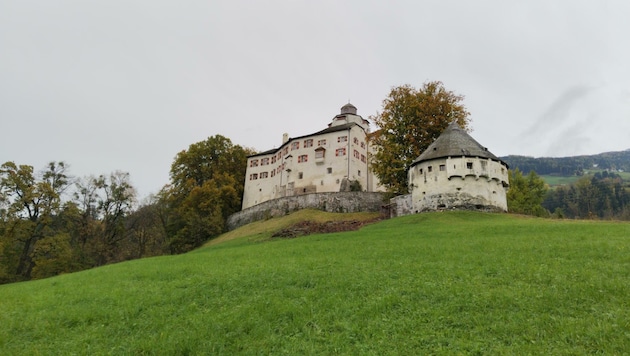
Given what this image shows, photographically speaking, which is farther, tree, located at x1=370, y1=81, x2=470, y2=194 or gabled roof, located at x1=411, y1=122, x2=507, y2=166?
tree, located at x1=370, y1=81, x2=470, y2=194

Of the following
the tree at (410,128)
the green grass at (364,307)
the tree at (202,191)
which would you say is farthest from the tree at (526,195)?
the green grass at (364,307)

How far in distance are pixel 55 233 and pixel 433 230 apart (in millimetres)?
38569

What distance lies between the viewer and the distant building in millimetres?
33406

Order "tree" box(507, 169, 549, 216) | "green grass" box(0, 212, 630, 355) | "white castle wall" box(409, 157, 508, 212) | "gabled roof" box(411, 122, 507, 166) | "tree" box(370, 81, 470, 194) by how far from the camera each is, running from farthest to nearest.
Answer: "tree" box(507, 169, 549, 216) < "tree" box(370, 81, 470, 194) < "gabled roof" box(411, 122, 507, 166) < "white castle wall" box(409, 157, 508, 212) < "green grass" box(0, 212, 630, 355)

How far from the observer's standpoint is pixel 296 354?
765 cm

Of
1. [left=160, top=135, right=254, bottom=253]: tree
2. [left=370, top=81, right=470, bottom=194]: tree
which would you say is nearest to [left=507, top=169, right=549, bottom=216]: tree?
[left=370, top=81, right=470, bottom=194]: tree

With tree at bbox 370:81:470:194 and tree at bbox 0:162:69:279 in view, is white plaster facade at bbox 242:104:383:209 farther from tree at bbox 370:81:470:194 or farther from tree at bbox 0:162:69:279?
tree at bbox 0:162:69:279

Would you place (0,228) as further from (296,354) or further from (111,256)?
(296,354)

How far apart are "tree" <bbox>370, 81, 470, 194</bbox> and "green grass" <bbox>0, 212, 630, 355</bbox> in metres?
25.2

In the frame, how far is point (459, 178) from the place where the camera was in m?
33.6

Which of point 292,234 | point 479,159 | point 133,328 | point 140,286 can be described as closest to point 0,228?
point 292,234

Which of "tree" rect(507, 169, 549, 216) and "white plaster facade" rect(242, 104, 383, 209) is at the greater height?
"white plaster facade" rect(242, 104, 383, 209)

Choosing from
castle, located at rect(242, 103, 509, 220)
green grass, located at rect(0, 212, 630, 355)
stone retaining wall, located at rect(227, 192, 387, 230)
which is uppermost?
castle, located at rect(242, 103, 509, 220)

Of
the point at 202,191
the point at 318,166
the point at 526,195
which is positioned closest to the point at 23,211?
the point at 202,191
